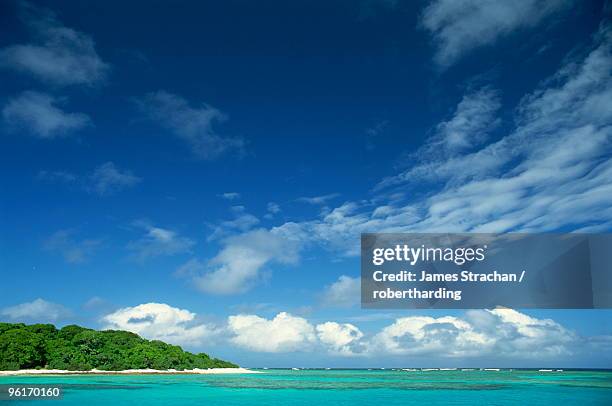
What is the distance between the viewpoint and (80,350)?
2436cm

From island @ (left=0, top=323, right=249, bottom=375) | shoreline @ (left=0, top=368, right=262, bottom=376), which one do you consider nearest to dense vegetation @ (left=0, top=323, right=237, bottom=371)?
island @ (left=0, top=323, right=249, bottom=375)

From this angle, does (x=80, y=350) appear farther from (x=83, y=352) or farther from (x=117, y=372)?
(x=117, y=372)

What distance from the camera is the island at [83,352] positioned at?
21.3 meters

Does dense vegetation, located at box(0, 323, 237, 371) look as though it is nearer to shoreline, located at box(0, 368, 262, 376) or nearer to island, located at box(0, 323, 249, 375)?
island, located at box(0, 323, 249, 375)

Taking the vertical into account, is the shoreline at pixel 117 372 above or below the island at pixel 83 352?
below

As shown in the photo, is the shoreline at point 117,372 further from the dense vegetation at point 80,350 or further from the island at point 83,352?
the dense vegetation at point 80,350

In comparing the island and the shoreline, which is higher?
the island

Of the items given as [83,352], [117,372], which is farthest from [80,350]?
[117,372]

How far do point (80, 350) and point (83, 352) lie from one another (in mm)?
193

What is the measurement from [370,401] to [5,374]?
13660 mm

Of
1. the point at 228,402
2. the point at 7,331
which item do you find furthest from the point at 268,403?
the point at 7,331

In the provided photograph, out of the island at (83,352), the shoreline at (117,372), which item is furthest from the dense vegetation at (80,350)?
the shoreline at (117,372)

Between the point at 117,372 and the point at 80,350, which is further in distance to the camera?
the point at 117,372

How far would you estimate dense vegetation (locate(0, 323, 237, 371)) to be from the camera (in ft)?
69.7
